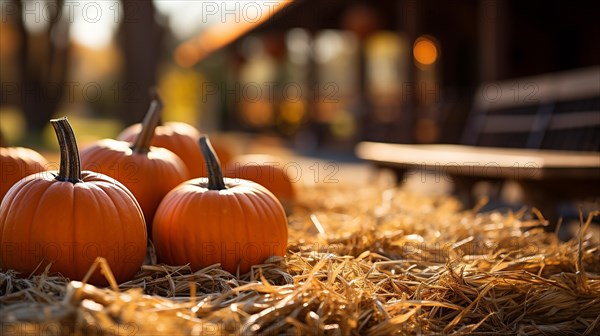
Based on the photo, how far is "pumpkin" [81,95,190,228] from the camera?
2391 mm

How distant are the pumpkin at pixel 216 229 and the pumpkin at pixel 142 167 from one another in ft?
0.81

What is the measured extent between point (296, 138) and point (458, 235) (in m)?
12.7

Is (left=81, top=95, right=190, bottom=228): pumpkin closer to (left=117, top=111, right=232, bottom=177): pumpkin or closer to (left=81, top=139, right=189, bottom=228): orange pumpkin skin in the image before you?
(left=81, top=139, right=189, bottom=228): orange pumpkin skin

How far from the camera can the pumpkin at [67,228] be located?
1866mm

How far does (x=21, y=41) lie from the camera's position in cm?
1927

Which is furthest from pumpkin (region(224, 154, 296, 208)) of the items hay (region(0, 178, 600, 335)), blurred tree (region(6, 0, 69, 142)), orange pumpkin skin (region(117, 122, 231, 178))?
blurred tree (region(6, 0, 69, 142))

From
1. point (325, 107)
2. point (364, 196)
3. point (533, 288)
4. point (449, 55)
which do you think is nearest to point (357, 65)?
point (449, 55)

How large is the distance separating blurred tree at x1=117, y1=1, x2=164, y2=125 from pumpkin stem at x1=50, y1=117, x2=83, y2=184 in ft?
16.2

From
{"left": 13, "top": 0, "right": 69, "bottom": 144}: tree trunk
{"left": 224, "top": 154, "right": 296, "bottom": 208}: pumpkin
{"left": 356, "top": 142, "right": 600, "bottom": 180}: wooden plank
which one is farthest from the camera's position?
{"left": 13, "top": 0, "right": 69, "bottom": 144}: tree trunk

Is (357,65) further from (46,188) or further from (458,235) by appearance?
(46,188)

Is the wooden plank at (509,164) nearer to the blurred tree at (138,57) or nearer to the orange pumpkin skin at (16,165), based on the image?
the orange pumpkin skin at (16,165)

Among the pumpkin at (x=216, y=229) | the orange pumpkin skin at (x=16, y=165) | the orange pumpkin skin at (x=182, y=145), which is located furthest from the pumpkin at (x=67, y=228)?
the orange pumpkin skin at (x=182, y=145)

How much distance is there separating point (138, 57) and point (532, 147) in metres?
3.97

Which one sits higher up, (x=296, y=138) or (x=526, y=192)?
(x=526, y=192)
